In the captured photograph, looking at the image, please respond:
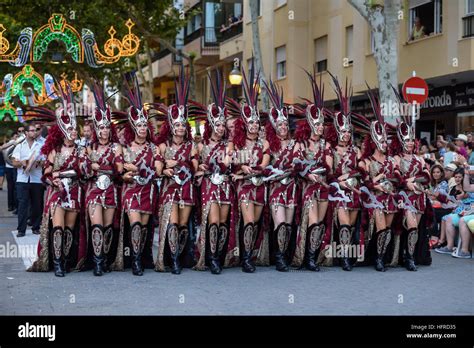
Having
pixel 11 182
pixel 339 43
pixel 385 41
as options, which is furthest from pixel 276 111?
pixel 339 43

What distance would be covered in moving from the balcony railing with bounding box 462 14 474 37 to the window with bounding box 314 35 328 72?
8.24m

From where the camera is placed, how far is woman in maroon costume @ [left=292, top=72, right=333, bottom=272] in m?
11.2

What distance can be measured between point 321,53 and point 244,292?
2105 cm

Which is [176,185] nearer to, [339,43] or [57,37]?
[57,37]

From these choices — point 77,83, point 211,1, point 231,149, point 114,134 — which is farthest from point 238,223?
point 211,1

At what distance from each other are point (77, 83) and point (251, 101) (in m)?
17.4

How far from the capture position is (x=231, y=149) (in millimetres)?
11117

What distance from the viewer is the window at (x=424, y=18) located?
74.9 feet

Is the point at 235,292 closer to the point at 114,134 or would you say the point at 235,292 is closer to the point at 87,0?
the point at 114,134

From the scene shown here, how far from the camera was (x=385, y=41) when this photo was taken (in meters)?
17.1

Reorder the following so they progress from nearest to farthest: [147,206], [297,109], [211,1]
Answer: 1. [147,206]
2. [297,109]
3. [211,1]

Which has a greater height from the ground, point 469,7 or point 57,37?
point 469,7

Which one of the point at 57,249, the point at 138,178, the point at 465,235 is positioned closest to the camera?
the point at 57,249

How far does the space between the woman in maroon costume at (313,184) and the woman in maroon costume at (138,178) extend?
1859 millimetres
